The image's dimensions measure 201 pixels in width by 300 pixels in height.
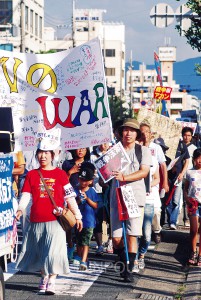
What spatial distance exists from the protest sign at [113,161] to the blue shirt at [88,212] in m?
1.20

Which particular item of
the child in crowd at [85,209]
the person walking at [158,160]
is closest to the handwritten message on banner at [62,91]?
the child in crowd at [85,209]

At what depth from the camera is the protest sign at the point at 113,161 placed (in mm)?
10742

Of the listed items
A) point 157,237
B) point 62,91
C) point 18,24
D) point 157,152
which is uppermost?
point 18,24

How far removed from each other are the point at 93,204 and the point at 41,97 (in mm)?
1531

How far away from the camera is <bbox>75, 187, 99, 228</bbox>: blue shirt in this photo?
11.9 meters

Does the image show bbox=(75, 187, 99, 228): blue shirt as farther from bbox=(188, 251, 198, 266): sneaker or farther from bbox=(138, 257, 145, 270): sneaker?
bbox=(188, 251, 198, 266): sneaker

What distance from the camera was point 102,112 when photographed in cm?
1159

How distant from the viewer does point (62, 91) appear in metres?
11.7

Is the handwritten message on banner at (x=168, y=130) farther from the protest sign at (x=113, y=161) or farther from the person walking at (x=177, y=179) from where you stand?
the protest sign at (x=113, y=161)

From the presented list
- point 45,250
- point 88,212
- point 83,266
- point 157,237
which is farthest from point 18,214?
point 157,237

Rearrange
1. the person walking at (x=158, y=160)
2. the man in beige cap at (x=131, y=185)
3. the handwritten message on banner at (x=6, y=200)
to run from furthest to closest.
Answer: the person walking at (x=158, y=160), the man in beige cap at (x=131, y=185), the handwritten message on banner at (x=6, y=200)

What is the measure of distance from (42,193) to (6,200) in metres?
1.44

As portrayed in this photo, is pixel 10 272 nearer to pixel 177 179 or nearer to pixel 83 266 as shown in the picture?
pixel 83 266

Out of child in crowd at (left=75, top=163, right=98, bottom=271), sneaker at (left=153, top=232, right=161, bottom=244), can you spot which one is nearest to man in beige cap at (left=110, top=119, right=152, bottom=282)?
child in crowd at (left=75, top=163, right=98, bottom=271)
